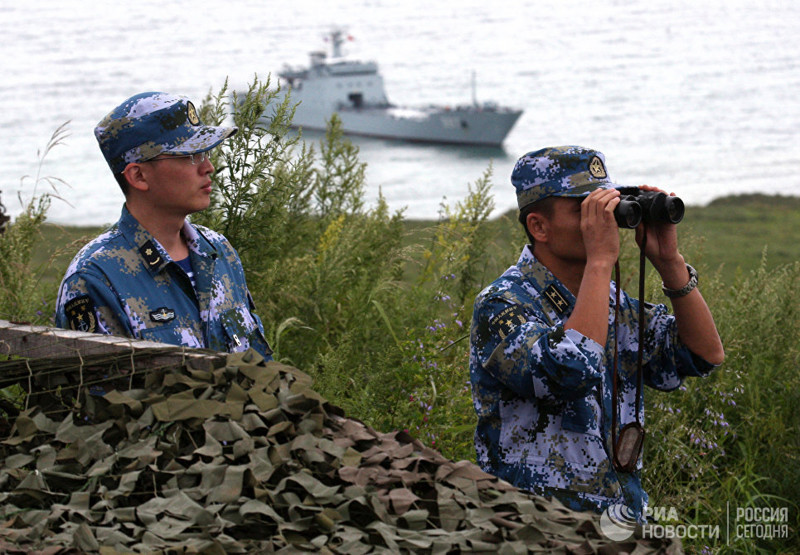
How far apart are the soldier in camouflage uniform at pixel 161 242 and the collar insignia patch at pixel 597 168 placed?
1.25m

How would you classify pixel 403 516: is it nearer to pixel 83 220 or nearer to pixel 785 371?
pixel 785 371

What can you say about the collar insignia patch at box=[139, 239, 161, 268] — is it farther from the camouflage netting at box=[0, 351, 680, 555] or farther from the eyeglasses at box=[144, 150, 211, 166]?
the camouflage netting at box=[0, 351, 680, 555]

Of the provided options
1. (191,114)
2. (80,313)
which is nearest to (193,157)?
(191,114)

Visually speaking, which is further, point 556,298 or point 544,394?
point 556,298

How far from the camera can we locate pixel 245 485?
1988 mm

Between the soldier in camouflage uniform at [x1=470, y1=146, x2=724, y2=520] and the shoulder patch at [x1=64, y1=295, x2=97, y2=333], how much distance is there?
3.97ft

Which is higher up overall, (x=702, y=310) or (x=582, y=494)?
(x=702, y=310)

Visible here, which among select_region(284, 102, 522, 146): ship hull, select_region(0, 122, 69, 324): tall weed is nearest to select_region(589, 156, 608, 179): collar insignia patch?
select_region(0, 122, 69, 324): tall weed

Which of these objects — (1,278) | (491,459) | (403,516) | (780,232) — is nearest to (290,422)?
(403,516)

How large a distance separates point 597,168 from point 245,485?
1.65 m

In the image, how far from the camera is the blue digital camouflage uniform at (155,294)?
3.04 meters

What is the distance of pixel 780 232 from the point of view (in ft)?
68.1

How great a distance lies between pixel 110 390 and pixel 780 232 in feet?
67.1

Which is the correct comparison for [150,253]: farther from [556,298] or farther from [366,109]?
[366,109]
